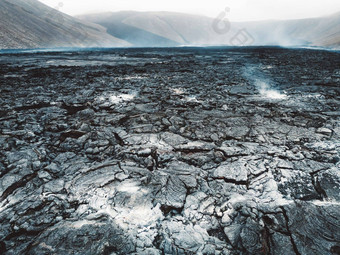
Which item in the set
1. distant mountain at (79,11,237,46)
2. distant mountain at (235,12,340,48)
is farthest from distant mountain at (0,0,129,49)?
distant mountain at (235,12,340,48)

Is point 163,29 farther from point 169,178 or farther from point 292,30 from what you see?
point 169,178

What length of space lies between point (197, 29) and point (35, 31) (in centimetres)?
7313

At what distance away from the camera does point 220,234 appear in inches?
54.6

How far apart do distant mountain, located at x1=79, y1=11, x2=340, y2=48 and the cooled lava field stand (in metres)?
73.3

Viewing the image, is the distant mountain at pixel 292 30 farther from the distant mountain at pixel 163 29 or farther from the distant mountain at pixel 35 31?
the distant mountain at pixel 35 31

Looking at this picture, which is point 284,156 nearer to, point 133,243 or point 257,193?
point 257,193

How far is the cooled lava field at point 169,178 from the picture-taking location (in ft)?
→ 4.39

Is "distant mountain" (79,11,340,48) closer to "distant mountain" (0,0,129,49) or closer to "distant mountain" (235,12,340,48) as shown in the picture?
"distant mountain" (235,12,340,48)

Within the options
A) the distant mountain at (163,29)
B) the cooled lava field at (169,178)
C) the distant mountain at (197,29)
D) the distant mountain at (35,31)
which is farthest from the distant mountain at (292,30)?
the cooled lava field at (169,178)

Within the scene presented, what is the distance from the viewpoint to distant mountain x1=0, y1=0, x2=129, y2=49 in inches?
1138

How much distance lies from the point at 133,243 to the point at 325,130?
9.83ft

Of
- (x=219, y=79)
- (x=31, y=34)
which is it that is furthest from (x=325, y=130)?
(x=31, y=34)

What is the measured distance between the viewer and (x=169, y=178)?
1.92m

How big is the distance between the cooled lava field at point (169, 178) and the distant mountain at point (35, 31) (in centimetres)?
3042
